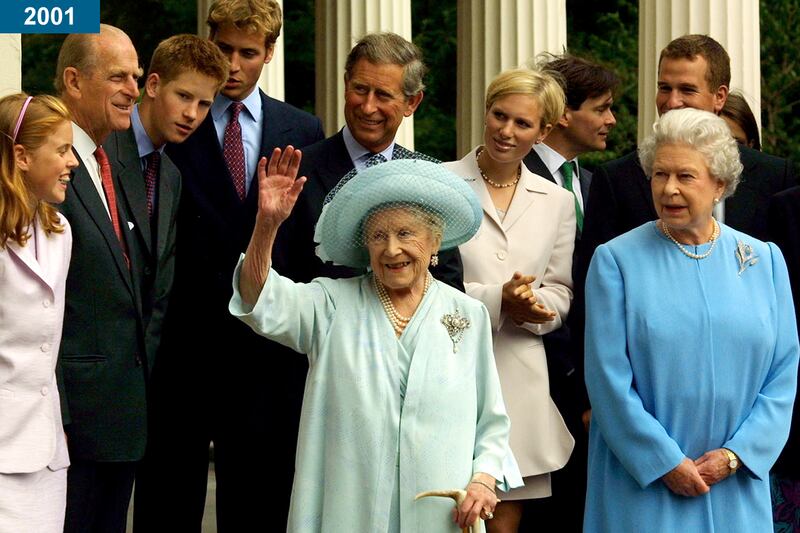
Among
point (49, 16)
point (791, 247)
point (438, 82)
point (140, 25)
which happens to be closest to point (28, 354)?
point (49, 16)

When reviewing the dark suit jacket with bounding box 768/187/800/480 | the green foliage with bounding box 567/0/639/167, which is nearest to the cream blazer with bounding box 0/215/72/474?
the dark suit jacket with bounding box 768/187/800/480

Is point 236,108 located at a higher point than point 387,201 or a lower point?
higher

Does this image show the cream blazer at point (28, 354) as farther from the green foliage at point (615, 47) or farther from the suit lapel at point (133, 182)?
the green foliage at point (615, 47)

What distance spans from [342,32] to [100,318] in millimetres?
8432

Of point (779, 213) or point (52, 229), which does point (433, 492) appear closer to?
point (52, 229)

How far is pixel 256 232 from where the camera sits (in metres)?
6.38

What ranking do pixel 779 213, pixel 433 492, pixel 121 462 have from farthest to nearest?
pixel 779 213
pixel 121 462
pixel 433 492

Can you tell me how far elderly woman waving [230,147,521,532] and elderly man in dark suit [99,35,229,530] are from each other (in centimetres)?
120

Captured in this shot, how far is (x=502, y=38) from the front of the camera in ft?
52.7

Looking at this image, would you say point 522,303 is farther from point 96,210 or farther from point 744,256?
point 96,210

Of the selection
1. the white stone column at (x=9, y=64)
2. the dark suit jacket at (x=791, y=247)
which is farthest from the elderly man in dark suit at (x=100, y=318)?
the dark suit jacket at (x=791, y=247)

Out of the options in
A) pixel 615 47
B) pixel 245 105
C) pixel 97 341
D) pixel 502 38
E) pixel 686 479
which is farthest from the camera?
pixel 615 47

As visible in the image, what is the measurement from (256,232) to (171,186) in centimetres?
155

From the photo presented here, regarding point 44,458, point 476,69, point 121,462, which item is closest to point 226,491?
point 121,462
